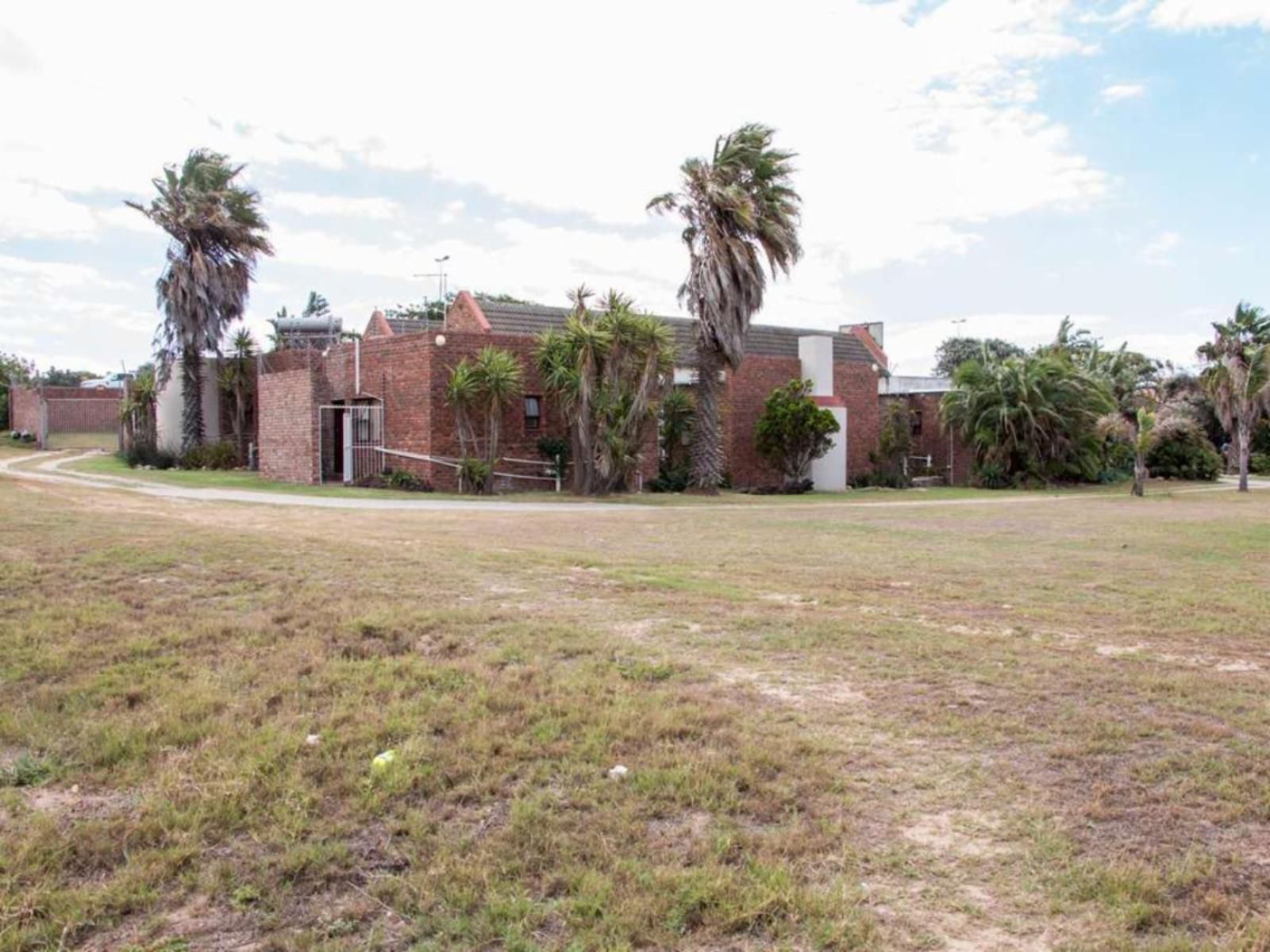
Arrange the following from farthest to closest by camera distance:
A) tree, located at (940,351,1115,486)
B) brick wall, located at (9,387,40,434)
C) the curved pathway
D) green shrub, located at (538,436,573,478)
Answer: brick wall, located at (9,387,40,434), tree, located at (940,351,1115,486), green shrub, located at (538,436,573,478), the curved pathway

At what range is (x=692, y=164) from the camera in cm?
2919

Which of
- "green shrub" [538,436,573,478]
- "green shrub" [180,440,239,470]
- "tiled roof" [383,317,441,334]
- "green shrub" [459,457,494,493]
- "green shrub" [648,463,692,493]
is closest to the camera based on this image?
"green shrub" [459,457,494,493]

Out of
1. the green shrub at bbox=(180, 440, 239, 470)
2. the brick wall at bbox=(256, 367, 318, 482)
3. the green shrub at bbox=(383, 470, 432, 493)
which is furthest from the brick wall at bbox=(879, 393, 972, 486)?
the green shrub at bbox=(180, 440, 239, 470)

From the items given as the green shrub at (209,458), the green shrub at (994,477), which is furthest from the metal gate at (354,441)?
the green shrub at (994,477)

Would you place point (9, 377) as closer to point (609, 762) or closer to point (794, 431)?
point (794, 431)

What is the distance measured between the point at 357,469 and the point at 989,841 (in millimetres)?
26204

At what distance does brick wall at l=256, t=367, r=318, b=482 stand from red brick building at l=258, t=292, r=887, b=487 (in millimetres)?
37

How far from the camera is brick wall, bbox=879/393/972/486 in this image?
41.9 meters

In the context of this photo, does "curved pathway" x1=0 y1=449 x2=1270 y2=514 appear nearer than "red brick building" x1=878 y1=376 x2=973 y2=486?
Yes

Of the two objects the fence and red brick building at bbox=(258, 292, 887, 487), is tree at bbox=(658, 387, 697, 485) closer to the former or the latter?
red brick building at bbox=(258, 292, 887, 487)

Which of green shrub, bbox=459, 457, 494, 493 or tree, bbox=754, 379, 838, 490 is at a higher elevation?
tree, bbox=754, 379, 838, 490

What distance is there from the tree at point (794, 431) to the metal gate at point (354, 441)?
11.7 meters

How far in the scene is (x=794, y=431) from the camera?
32688mm

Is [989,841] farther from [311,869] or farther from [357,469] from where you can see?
[357,469]
